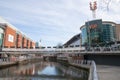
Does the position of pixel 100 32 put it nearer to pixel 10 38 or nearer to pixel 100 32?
pixel 100 32

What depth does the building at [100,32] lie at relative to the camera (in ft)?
333

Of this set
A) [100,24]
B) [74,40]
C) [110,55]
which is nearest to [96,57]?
[110,55]

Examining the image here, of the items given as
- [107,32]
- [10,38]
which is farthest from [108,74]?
[107,32]

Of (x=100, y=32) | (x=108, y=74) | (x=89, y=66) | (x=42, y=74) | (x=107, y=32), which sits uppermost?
(x=107, y=32)

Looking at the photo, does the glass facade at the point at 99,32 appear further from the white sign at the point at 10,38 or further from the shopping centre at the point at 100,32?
the white sign at the point at 10,38

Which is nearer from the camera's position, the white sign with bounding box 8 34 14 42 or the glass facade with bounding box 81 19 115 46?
the white sign with bounding box 8 34 14 42

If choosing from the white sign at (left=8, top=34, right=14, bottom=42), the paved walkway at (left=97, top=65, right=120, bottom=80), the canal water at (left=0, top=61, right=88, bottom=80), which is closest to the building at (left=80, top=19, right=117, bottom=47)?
the white sign at (left=8, top=34, right=14, bottom=42)

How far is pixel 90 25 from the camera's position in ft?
344

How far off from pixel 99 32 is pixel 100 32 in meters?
0.50

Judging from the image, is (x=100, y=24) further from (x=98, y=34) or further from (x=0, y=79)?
(x=0, y=79)

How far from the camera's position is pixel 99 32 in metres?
102

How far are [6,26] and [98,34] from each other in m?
44.5

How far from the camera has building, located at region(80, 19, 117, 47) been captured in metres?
102

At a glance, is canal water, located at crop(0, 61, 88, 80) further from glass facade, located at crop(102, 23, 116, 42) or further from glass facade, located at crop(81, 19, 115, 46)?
glass facade, located at crop(102, 23, 116, 42)
